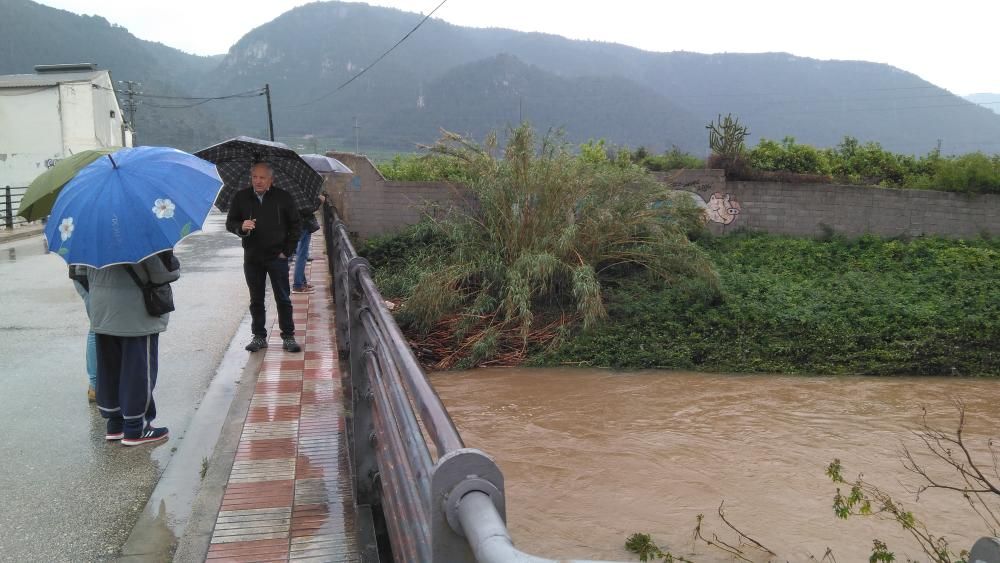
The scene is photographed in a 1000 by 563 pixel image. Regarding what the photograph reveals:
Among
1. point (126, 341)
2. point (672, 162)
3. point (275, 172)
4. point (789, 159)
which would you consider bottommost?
point (126, 341)

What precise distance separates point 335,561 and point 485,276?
7.13 metres

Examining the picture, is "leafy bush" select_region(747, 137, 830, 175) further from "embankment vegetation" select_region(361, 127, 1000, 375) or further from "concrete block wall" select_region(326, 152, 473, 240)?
"concrete block wall" select_region(326, 152, 473, 240)

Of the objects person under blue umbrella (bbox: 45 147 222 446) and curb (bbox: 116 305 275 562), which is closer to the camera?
curb (bbox: 116 305 275 562)

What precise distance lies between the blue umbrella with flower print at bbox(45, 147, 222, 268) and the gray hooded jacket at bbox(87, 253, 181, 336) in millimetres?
331

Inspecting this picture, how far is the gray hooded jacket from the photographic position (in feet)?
14.9

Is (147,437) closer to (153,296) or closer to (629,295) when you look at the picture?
(153,296)

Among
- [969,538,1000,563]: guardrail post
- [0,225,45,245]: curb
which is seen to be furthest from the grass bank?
[0,225,45,245]: curb

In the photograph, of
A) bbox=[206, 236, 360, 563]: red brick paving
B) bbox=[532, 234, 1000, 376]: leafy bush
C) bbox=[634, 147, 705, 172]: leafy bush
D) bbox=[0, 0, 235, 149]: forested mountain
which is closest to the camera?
bbox=[206, 236, 360, 563]: red brick paving

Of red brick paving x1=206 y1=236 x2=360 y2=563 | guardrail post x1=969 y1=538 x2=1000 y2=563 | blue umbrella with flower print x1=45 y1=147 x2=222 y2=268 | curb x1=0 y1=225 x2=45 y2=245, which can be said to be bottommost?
curb x1=0 y1=225 x2=45 y2=245

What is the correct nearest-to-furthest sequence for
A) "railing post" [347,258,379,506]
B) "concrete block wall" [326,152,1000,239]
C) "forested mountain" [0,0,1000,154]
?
1. "railing post" [347,258,379,506]
2. "concrete block wall" [326,152,1000,239]
3. "forested mountain" [0,0,1000,154]

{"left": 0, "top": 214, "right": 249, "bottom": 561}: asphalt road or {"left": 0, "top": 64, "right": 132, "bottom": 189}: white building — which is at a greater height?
{"left": 0, "top": 64, "right": 132, "bottom": 189}: white building

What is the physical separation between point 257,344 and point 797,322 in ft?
21.0

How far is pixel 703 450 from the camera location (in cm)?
658

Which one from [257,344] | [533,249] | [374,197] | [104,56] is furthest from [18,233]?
[104,56]
